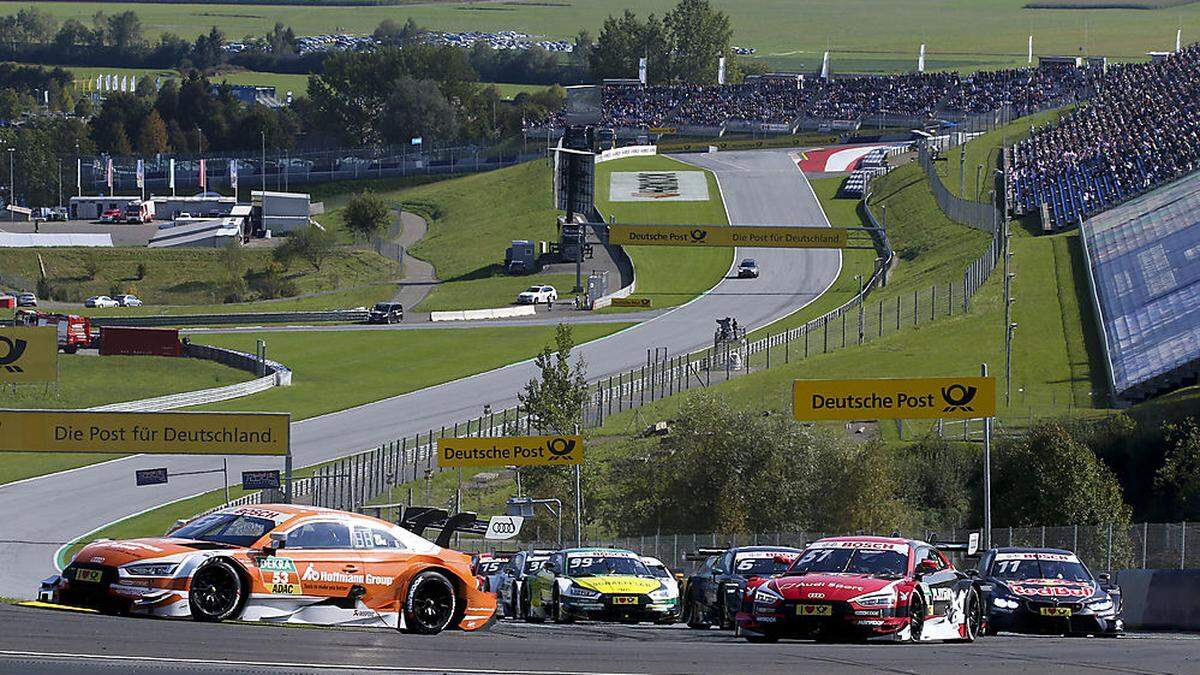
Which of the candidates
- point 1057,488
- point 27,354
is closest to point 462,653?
point 1057,488

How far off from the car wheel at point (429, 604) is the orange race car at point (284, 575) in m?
0.01

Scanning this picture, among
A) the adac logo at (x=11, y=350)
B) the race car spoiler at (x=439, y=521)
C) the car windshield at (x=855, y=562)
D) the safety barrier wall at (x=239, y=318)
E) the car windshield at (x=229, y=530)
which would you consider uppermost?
the safety barrier wall at (x=239, y=318)

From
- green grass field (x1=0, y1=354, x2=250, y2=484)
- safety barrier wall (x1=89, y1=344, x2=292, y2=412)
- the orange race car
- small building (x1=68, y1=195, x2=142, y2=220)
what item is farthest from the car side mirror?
small building (x1=68, y1=195, x2=142, y2=220)

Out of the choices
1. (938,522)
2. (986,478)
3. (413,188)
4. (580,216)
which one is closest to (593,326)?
(580,216)

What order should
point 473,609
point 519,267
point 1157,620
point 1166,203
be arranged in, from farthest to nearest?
point 519,267, point 1166,203, point 1157,620, point 473,609

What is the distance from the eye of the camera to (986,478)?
3628cm

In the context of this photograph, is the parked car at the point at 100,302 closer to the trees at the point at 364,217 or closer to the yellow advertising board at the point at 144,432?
the trees at the point at 364,217

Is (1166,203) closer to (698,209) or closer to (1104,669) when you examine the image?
(698,209)

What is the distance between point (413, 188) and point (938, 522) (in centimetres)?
11760

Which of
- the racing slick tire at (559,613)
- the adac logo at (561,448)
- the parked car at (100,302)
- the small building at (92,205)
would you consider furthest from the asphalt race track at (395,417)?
the small building at (92,205)

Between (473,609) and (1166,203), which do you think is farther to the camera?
(1166,203)

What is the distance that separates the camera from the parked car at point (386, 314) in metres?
98.8

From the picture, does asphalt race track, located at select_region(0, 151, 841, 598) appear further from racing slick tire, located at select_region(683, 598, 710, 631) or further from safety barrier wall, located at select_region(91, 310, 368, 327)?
racing slick tire, located at select_region(683, 598, 710, 631)

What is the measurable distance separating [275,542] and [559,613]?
7.91m
